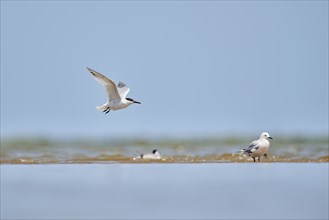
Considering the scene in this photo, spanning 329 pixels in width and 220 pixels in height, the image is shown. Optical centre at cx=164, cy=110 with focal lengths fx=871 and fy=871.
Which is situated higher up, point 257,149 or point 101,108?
point 101,108

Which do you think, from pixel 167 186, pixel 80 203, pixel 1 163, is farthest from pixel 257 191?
pixel 1 163

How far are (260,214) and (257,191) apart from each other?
2567 mm

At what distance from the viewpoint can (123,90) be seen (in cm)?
2456

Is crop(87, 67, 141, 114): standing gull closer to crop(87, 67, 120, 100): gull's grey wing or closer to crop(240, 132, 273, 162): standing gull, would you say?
crop(87, 67, 120, 100): gull's grey wing

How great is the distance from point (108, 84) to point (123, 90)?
1.72 meters

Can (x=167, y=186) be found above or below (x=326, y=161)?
below

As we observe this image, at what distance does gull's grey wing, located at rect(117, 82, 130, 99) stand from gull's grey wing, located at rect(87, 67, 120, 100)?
0.36 m

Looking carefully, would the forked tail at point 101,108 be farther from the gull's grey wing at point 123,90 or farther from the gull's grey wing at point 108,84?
the gull's grey wing at point 123,90

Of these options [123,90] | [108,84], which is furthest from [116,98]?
[108,84]

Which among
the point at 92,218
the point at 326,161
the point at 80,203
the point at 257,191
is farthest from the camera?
the point at 326,161

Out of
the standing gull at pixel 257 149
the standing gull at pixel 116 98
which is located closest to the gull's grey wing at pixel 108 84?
the standing gull at pixel 116 98

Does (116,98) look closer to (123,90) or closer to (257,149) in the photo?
(123,90)

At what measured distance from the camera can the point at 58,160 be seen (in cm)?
2536

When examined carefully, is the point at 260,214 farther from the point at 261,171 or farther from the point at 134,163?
the point at 134,163
